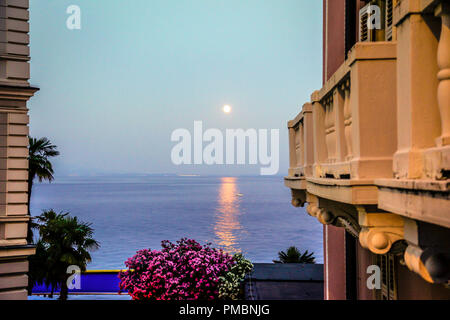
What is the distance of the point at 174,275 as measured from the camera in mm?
15414

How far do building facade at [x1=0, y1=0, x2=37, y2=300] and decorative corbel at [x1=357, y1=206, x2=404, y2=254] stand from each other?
13259mm

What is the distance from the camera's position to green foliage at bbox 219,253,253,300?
15.9 m

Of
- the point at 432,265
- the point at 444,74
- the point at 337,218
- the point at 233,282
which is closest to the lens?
the point at 444,74

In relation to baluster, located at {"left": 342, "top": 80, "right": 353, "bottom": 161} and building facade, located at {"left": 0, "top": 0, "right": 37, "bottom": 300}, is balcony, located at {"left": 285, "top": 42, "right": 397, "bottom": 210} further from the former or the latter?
building facade, located at {"left": 0, "top": 0, "right": 37, "bottom": 300}

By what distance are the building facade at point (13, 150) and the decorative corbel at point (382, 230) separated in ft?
43.5

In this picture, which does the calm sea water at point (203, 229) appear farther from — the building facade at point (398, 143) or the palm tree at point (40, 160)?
the building facade at point (398, 143)

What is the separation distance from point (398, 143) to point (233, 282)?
12.8 metres

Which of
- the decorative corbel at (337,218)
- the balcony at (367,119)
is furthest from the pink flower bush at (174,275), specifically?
the balcony at (367,119)

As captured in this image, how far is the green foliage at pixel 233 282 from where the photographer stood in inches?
627

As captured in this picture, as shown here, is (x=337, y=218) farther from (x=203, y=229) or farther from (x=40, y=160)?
(x=203, y=229)

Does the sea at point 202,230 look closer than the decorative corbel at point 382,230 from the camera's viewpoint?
No

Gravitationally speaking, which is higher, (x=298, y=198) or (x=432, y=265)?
(x=298, y=198)

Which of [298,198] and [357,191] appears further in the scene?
[298,198]

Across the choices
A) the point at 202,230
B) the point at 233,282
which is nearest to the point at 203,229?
the point at 202,230
